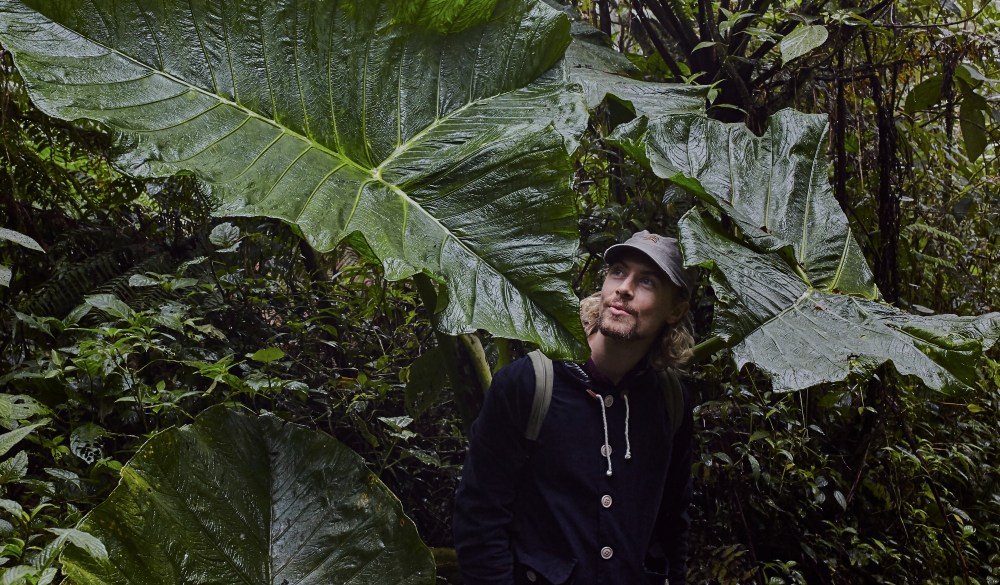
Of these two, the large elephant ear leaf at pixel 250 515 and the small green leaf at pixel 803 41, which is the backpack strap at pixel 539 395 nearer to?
the large elephant ear leaf at pixel 250 515

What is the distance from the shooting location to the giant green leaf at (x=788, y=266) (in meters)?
1.32

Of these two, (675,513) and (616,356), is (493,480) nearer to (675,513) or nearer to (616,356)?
(616,356)

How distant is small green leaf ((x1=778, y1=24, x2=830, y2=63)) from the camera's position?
7.07ft

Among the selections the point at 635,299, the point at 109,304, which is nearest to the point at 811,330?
the point at 635,299

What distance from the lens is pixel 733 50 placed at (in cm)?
285

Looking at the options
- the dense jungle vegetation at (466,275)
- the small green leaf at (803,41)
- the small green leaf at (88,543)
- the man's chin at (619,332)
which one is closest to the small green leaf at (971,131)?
the dense jungle vegetation at (466,275)

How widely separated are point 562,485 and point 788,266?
672 millimetres

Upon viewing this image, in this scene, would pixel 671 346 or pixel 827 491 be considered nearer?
pixel 671 346

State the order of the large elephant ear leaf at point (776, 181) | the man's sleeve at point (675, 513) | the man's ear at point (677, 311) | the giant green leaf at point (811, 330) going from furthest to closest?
1. the man's sleeve at point (675, 513)
2. the man's ear at point (677, 311)
3. the large elephant ear leaf at point (776, 181)
4. the giant green leaf at point (811, 330)

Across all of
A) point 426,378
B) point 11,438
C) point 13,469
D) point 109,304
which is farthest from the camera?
point 426,378

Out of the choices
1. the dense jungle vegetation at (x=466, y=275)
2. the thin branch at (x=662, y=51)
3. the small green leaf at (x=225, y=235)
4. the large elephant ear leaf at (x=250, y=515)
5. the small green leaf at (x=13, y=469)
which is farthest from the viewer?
the thin branch at (x=662, y=51)

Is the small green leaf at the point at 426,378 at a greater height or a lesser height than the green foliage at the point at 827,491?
greater

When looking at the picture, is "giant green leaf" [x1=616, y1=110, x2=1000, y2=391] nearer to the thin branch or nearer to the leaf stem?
the leaf stem

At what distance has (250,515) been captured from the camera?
1.13m
